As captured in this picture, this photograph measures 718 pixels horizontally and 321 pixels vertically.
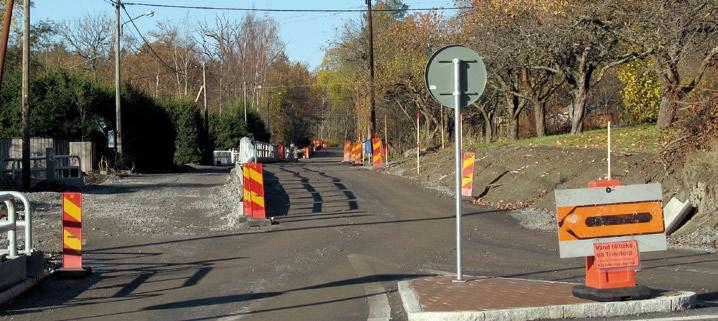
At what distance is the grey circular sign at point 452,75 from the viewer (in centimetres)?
→ 912

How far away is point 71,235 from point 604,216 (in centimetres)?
656

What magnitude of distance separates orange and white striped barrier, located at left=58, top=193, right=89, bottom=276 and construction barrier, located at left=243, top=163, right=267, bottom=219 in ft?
18.4

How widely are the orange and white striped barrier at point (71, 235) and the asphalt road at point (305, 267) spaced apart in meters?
0.31

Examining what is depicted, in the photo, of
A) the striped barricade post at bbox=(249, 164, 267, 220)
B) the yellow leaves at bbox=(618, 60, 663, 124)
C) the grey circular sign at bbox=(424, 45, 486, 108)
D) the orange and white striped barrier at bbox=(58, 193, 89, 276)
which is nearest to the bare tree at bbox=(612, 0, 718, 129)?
the striped barricade post at bbox=(249, 164, 267, 220)

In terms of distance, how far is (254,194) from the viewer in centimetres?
1602

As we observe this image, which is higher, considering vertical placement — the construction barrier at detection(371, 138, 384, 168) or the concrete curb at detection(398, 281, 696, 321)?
the construction barrier at detection(371, 138, 384, 168)

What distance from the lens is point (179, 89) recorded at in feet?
268

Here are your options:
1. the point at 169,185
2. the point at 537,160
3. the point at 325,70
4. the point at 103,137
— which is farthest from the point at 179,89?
the point at 537,160

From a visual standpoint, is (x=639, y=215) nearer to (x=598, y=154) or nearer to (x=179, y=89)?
(x=598, y=154)

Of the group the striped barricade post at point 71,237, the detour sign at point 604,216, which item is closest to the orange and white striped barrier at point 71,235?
the striped barricade post at point 71,237

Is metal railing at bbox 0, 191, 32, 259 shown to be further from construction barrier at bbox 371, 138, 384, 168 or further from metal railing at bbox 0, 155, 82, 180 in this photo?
construction barrier at bbox 371, 138, 384, 168

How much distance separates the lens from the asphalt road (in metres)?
8.45

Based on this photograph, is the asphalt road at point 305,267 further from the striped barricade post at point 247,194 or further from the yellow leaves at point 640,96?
the yellow leaves at point 640,96

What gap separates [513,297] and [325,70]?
3810 inches
